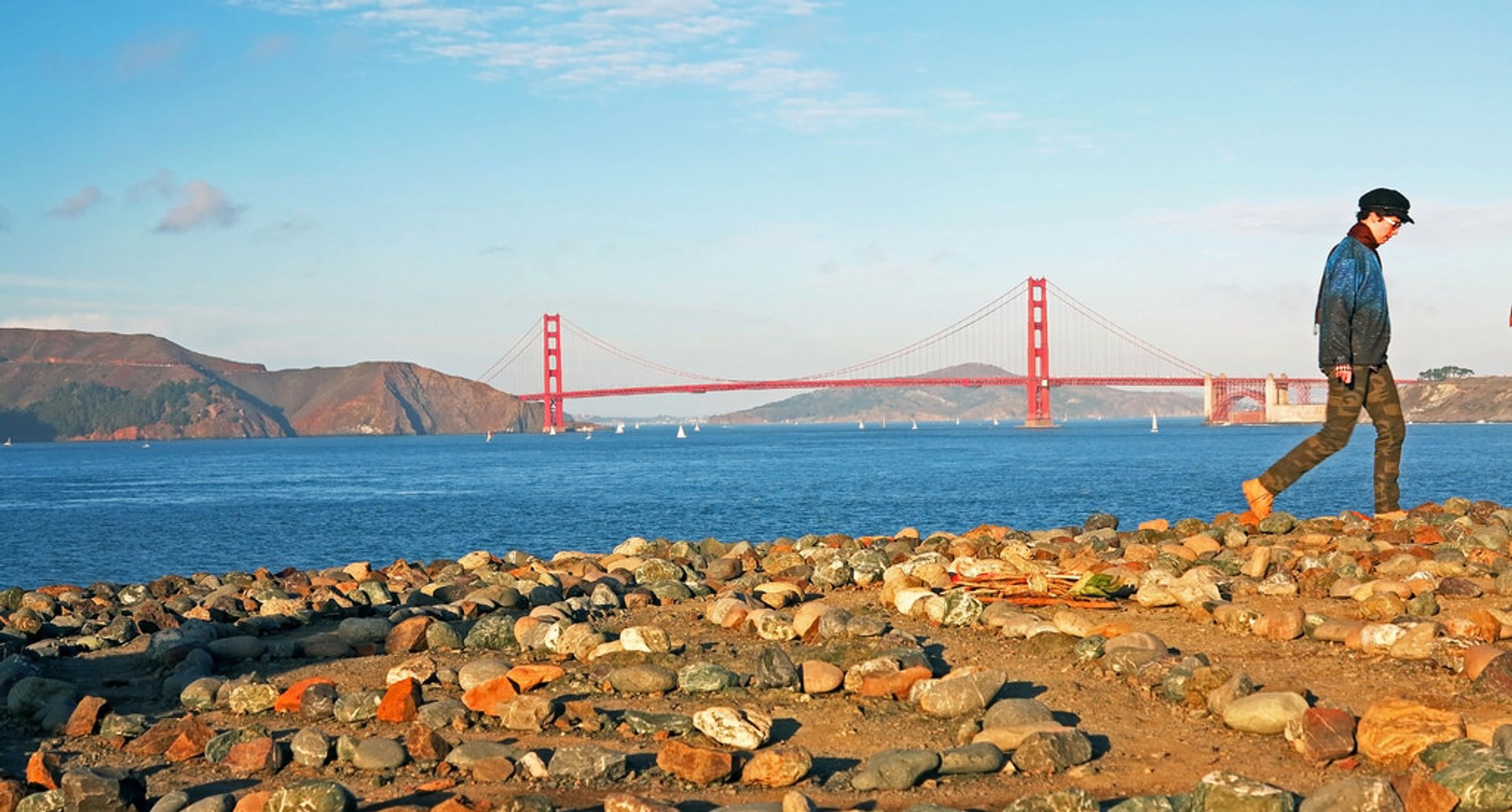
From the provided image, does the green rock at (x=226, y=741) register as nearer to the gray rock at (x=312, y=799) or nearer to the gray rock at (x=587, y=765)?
the gray rock at (x=312, y=799)

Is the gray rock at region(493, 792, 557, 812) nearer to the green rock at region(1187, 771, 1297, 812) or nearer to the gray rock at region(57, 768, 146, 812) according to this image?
the gray rock at region(57, 768, 146, 812)

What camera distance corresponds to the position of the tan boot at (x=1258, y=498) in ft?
29.6

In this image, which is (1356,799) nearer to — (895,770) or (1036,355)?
(895,770)

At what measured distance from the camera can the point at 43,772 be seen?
471cm

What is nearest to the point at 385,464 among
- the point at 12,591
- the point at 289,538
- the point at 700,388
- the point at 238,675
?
the point at 700,388

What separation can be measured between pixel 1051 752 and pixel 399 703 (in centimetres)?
249

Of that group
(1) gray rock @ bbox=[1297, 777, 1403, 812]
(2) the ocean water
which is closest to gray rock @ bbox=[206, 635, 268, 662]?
(1) gray rock @ bbox=[1297, 777, 1403, 812]

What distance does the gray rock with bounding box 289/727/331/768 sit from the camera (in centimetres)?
484

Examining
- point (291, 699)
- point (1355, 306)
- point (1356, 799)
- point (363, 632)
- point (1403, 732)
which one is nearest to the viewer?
point (1356, 799)

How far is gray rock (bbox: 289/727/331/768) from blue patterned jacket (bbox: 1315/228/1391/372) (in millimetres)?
6090

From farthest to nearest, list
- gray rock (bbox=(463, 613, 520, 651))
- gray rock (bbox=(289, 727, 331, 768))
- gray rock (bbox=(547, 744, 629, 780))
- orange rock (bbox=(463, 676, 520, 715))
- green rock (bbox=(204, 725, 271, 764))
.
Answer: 1. gray rock (bbox=(463, 613, 520, 651))
2. orange rock (bbox=(463, 676, 520, 715))
3. green rock (bbox=(204, 725, 271, 764))
4. gray rock (bbox=(289, 727, 331, 768))
5. gray rock (bbox=(547, 744, 629, 780))

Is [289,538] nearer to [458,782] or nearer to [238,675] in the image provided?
[238,675]

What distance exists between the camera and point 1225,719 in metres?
4.91

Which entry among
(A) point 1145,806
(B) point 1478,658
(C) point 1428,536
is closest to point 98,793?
(A) point 1145,806
